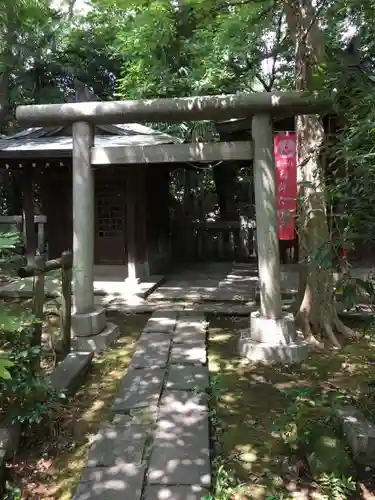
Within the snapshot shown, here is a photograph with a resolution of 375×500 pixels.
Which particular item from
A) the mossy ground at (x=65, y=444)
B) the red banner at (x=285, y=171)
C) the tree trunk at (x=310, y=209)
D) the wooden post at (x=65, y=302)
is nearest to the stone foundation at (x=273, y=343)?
the tree trunk at (x=310, y=209)

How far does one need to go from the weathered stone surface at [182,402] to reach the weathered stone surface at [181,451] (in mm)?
71

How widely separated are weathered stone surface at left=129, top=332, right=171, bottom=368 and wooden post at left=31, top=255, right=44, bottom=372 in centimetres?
145

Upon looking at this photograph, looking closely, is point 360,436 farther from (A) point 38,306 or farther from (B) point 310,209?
(B) point 310,209

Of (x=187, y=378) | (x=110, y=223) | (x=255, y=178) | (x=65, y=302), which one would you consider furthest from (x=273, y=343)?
(x=110, y=223)

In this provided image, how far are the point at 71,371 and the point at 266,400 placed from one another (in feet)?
6.29

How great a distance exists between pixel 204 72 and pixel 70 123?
6833 mm

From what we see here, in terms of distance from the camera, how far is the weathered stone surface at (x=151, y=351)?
4.74 m

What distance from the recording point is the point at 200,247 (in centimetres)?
1323

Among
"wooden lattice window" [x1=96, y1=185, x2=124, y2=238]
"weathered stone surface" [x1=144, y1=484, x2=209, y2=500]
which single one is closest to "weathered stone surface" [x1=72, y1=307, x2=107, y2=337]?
"weathered stone surface" [x1=144, y1=484, x2=209, y2=500]

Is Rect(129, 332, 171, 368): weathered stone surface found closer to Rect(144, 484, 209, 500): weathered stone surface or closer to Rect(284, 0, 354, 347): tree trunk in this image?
Rect(284, 0, 354, 347): tree trunk

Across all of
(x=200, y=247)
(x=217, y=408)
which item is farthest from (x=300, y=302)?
(x=200, y=247)

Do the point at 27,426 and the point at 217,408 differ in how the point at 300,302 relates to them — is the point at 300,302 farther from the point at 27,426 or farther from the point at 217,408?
the point at 27,426

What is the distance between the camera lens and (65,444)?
10.8ft

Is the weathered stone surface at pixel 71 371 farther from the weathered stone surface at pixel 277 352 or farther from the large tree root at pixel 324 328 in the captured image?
the large tree root at pixel 324 328
